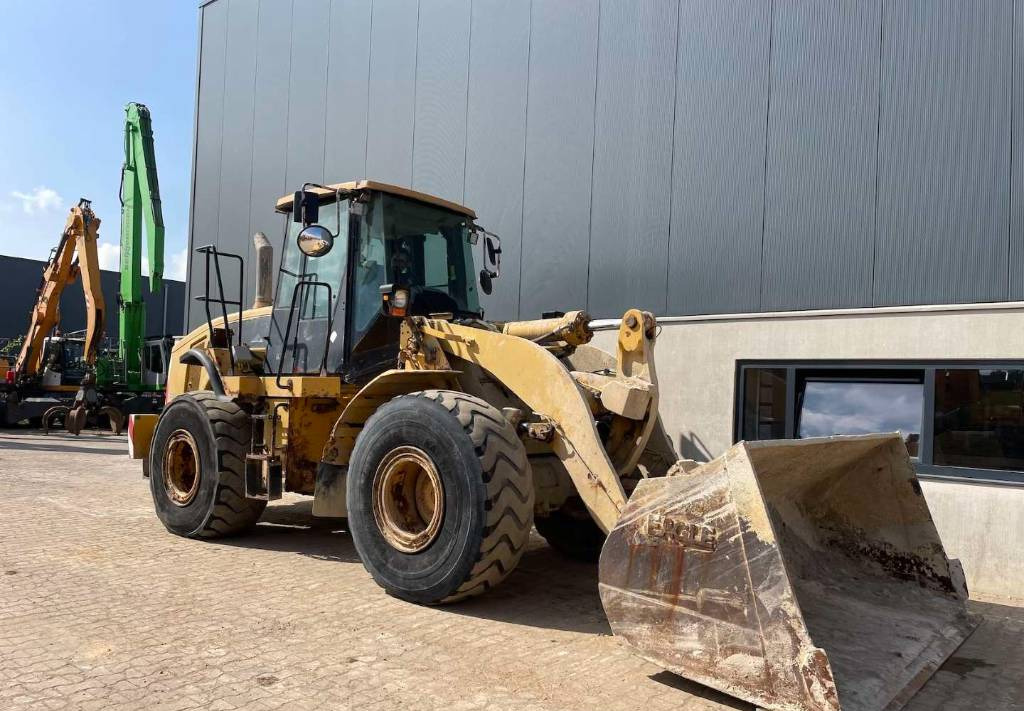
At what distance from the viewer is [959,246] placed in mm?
6977

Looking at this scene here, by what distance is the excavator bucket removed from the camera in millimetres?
3410

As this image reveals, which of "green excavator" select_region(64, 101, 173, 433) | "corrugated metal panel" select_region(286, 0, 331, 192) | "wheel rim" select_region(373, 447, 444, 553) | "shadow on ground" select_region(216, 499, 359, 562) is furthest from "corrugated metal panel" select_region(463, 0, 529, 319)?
"green excavator" select_region(64, 101, 173, 433)

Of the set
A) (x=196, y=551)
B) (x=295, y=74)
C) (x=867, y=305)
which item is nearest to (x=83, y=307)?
(x=295, y=74)

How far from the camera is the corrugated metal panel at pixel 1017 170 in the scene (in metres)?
6.61

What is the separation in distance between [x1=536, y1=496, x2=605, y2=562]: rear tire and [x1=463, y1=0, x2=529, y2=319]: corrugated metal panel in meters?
4.17

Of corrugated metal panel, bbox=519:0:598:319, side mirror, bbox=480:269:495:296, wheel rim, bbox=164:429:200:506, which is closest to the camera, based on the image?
wheel rim, bbox=164:429:200:506

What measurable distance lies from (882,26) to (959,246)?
7.24 feet

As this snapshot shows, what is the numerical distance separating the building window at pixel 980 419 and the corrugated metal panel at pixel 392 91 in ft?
25.3

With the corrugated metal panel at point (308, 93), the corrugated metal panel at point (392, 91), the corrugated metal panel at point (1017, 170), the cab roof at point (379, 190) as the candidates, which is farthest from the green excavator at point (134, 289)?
the corrugated metal panel at point (1017, 170)

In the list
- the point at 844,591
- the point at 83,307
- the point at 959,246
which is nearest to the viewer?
the point at 844,591

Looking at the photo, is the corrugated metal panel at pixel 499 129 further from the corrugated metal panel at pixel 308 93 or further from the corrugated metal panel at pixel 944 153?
the corrugated metal panel at pixel 944 153

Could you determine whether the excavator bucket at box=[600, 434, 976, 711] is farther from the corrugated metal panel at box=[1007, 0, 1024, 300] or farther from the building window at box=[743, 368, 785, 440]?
the building window at box=[743, 368, 785, 440]

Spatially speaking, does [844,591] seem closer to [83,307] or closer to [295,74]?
[295,74]

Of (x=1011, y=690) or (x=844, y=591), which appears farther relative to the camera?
(x=844, y=591)
